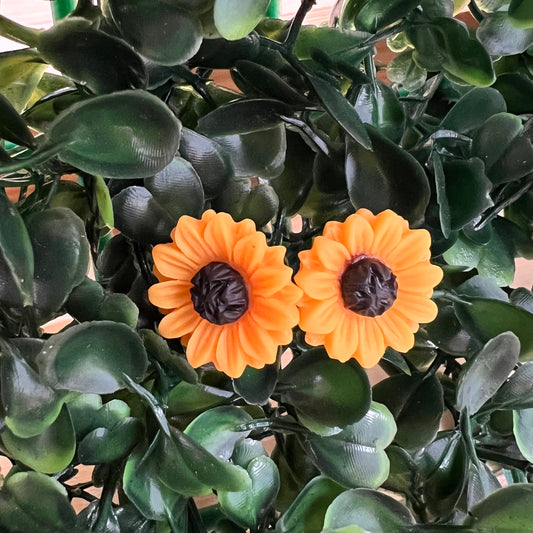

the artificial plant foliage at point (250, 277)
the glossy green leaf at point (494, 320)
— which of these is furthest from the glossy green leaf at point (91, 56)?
the glossy green leaf at point (494, 320)

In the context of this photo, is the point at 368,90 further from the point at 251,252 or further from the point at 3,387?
the point at 3,387

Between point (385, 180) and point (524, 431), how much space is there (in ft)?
0.54

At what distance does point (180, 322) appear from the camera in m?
0.27

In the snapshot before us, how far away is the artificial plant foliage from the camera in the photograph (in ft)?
0.83

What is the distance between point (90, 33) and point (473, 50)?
197mm


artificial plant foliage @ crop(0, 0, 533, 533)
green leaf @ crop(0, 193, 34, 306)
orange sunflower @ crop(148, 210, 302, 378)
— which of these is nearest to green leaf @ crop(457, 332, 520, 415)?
artificial plant foliage @ crop(0, 0, 533, 533)

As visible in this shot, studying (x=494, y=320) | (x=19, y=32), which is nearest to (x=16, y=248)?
(x=19, y=32)

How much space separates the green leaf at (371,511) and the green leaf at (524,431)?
80 millimetres

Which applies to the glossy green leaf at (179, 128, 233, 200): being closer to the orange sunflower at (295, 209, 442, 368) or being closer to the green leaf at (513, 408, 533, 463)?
the orange sunflower at (295, 209, 442, 368)

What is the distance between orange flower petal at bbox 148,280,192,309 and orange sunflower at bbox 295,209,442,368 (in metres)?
0.05

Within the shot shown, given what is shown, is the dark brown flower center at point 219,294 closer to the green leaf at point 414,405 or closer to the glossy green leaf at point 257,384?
the glossy green leaf at point 257,384

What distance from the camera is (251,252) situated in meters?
0.26

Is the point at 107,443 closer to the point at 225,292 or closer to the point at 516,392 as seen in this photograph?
the point at 225,292

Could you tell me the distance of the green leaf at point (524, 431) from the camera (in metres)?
0.32
